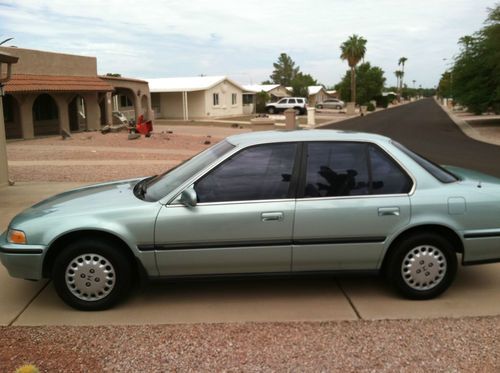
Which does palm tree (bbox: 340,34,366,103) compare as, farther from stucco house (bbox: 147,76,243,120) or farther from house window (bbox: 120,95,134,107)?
house window (bbox: 120,95,134,107)

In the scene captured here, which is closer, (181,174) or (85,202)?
(85,202)

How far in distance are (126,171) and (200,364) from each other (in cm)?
1023

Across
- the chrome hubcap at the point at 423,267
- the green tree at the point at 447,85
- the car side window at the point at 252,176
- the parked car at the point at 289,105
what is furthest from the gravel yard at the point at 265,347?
the parked car at the point at 289,105

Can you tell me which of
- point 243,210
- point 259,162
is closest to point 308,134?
point 259,162

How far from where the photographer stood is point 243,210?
4.45 meters

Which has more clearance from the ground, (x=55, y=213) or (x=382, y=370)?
(x=55, y=213)

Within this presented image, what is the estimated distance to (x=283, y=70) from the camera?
380ft

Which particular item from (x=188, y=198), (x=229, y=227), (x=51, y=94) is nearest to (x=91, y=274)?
(x=188, y=198)

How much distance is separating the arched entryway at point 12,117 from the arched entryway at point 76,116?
3.98 m

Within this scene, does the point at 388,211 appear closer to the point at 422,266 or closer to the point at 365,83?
the point at 422,266

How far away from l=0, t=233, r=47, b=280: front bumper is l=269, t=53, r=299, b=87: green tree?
11263 centimetres

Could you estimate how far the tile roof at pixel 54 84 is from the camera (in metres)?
22.5

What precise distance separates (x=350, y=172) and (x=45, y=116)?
83.8 feet

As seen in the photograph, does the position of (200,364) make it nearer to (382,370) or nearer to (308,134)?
(382,370)
